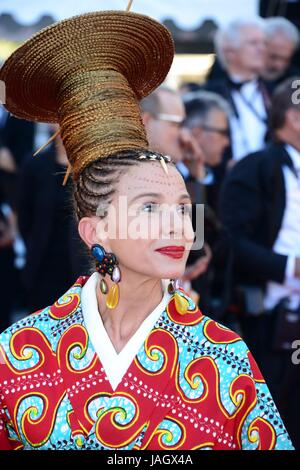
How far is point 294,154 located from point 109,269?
9.35ft

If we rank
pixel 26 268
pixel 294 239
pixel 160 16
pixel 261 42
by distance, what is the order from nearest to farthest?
pixel 294 239
pixel 26 268
pixel 261 42
pixel 160 16

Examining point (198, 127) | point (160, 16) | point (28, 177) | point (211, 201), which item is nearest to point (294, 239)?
point (211, 201)

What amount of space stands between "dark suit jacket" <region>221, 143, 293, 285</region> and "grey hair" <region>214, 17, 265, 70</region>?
1.47m

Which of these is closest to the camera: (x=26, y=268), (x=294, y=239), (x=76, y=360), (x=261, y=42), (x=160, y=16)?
(x=76, y=360)

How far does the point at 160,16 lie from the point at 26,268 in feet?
8.34

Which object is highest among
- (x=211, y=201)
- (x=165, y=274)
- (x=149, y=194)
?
(x=149, y=194)

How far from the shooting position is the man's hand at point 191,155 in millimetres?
5051

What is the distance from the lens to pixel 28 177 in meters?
5.73

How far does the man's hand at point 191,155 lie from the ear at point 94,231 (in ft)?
7.26

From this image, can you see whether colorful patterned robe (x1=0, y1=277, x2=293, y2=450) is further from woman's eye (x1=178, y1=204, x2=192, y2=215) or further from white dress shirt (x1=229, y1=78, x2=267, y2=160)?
white dress shirt (x1=229, y1=78, x2=267, y2=160)

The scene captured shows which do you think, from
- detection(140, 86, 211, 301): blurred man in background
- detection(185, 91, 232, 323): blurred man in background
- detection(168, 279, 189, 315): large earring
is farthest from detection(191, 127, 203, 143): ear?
detection(168, 279, 189, 315): large earring

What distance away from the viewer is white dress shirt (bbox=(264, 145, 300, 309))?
537cm
